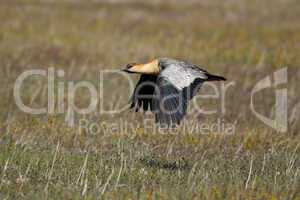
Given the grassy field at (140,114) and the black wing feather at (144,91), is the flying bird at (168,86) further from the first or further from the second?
the grassy field at (140,114)

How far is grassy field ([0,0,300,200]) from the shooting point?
5.86m

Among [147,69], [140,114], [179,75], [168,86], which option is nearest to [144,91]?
[147,69]

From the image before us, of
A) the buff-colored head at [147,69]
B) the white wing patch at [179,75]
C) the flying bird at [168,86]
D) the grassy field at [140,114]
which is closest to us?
the grassy field at [140,114]

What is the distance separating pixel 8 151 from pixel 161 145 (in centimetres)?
171

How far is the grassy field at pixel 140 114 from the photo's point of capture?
586cm

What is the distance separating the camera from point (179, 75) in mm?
6770

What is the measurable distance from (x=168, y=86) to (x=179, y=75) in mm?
214

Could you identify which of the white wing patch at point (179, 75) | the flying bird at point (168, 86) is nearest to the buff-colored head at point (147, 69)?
the flying bird at point (168, 86)

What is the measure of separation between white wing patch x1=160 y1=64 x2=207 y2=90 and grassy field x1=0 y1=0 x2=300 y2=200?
728mm

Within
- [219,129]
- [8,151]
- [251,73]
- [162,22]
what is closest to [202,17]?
[162,22]

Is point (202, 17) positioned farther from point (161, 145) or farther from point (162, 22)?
point (161, 145)

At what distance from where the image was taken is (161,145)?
7645 millimetres

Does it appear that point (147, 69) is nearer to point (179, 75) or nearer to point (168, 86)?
point (179, 75)

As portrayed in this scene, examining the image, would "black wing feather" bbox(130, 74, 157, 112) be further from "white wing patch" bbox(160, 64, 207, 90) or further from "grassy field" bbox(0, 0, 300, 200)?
"white wing patch" bbox(160, 64, 207, 90)
